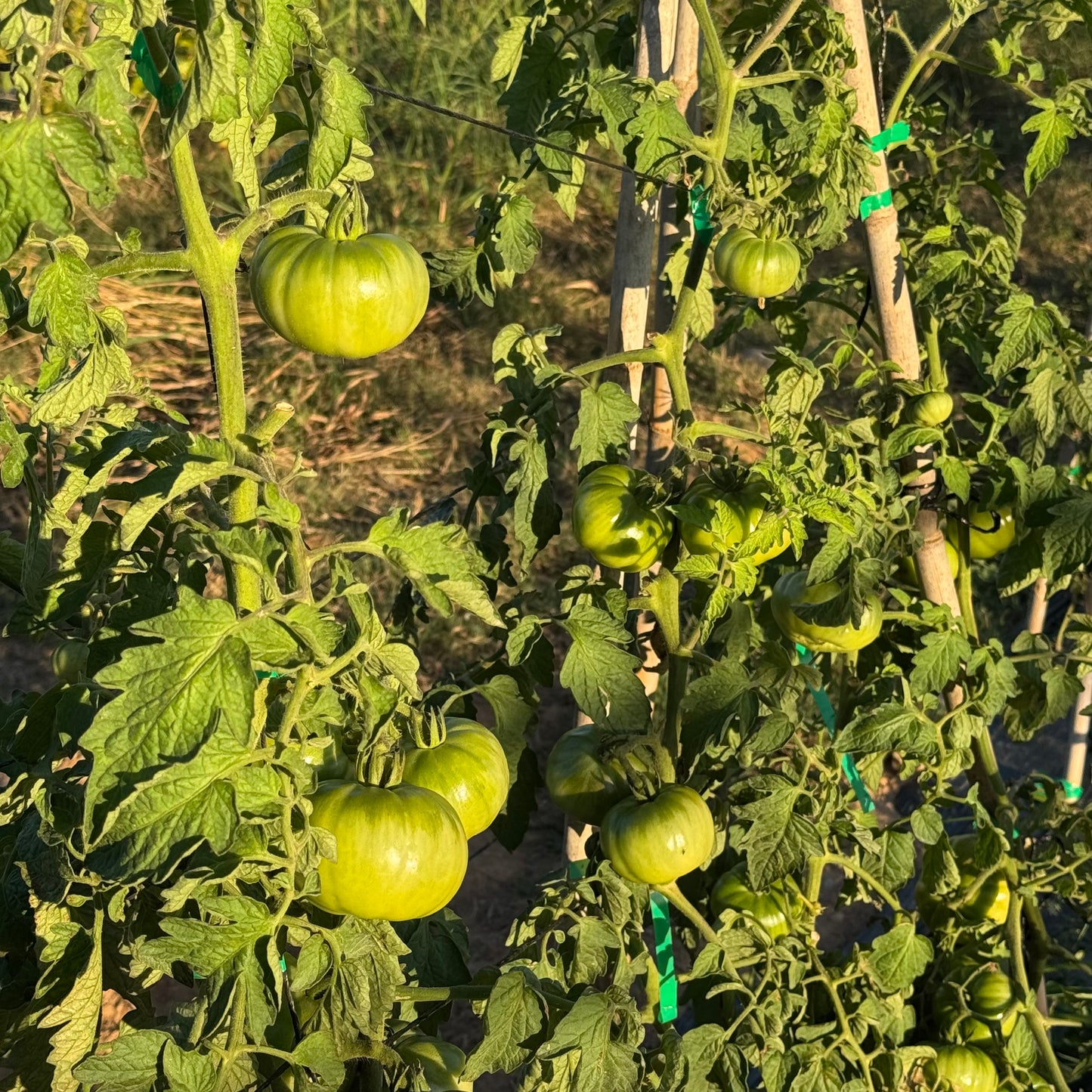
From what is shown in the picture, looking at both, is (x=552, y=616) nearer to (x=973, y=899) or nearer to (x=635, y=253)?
(x=635, y=253)

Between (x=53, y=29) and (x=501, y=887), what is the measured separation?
2.81 meters

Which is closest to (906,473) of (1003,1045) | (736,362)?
(1003,1045)

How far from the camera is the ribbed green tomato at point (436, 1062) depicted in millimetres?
1202

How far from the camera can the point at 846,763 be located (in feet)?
6.15

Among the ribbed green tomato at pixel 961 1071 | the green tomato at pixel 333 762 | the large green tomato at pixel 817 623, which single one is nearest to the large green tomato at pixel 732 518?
the large green tomato at pixel 817 623

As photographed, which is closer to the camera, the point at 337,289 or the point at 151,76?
the point at 151,76

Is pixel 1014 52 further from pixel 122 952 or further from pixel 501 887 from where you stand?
pixel 501 887

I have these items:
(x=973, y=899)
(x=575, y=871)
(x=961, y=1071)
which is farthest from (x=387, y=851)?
(x=973, y=899)

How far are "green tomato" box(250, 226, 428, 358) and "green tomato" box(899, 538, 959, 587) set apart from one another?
114 centimetres

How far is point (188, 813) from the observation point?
864 millimetres

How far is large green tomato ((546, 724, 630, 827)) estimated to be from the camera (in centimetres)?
153

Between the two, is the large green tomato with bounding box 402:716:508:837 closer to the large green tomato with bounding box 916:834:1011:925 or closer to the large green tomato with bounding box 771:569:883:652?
the large green tomato with bounding box 771:569:883:652

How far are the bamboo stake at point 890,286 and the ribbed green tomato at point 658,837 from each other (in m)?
0.68

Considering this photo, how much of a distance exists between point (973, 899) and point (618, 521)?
0.93 meters
